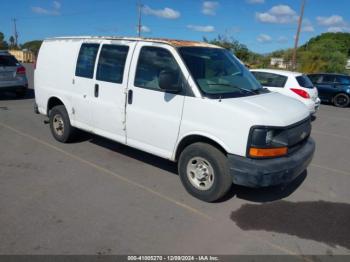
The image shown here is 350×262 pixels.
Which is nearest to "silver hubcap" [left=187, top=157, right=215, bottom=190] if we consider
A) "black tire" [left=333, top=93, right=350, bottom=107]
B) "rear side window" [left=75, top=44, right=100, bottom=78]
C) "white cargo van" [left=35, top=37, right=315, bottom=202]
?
"white cargo van" [left=35, top=37, right=315, bottom=202]

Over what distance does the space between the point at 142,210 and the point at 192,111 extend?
4.68 ft

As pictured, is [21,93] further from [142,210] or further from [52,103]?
[142,210]

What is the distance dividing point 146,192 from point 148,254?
142 centimetres

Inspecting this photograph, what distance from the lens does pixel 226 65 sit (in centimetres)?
492

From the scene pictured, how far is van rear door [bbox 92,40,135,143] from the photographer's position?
5.00 meters

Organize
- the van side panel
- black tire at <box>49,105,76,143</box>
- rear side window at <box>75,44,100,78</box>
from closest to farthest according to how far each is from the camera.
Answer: rear side window at <box>75,44,100,78</box> → the van side panel → black tire at <box>49,105,76,143</box>

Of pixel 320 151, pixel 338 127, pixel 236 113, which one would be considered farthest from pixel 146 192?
pixel 338 127

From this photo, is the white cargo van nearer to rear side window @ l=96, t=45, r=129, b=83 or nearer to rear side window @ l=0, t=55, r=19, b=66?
rear side window @ l=96, t=45, r=129, b=83

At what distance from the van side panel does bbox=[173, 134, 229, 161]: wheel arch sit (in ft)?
8.50

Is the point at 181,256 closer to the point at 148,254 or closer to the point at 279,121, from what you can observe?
the point at 148,254

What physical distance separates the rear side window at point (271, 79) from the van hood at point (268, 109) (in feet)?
19.5

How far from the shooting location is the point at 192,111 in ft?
13.8

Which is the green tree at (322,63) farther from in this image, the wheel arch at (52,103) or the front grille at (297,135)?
the wheel arch at (52,103)

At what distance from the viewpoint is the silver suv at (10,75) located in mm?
11047
